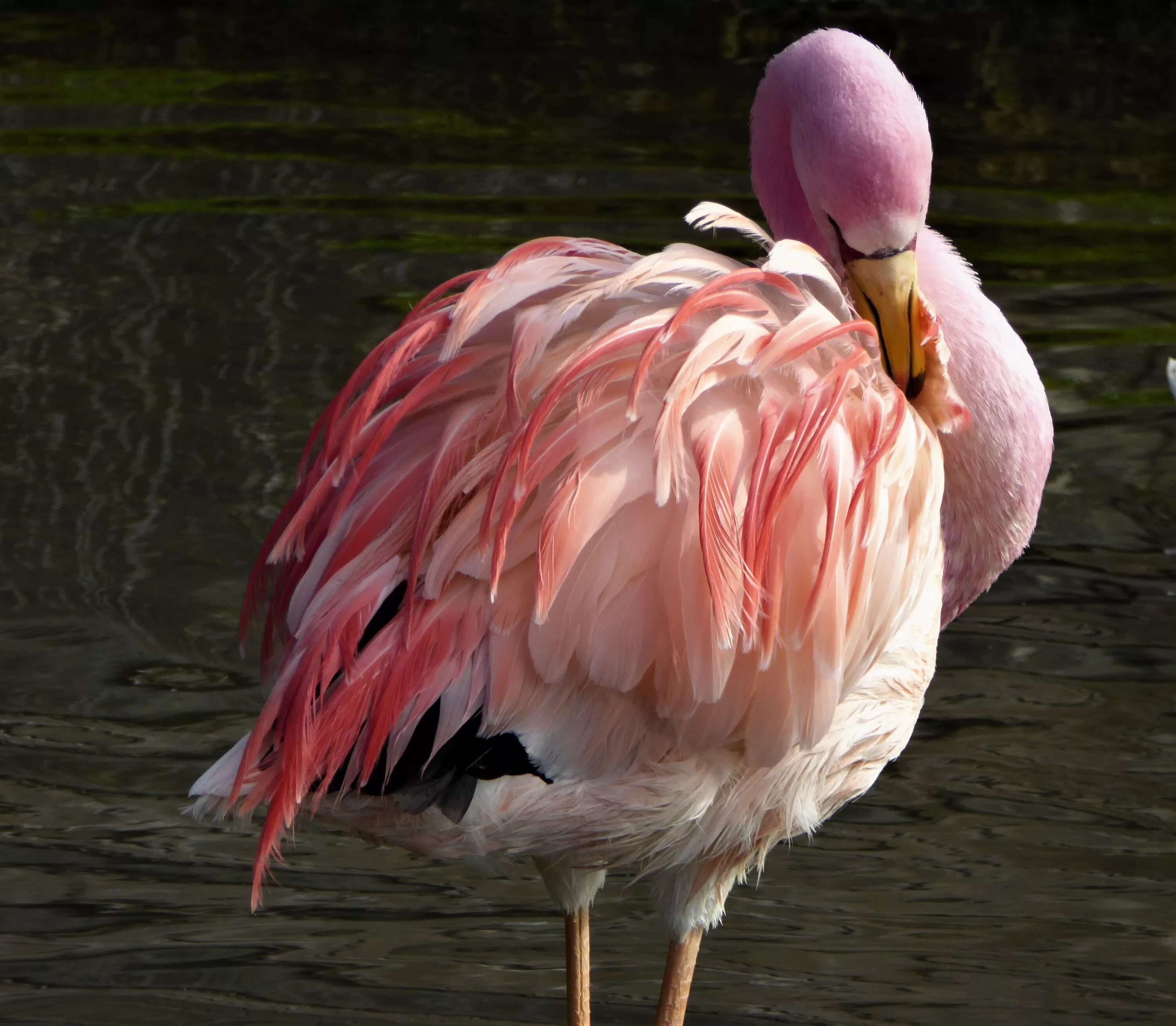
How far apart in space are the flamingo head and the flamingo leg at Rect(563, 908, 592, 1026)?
102 cm

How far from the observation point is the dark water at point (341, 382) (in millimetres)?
3166

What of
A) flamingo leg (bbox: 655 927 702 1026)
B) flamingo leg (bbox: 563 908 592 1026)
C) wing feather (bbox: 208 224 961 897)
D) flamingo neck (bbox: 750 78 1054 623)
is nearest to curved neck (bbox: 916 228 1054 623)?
flamingo neck (bbox: 750 78 1054 623)

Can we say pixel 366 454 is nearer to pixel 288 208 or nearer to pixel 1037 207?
pixel 288 208

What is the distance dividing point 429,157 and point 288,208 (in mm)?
940

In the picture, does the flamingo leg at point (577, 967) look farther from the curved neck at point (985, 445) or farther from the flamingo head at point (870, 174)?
the flamingo head at point (870, 174)

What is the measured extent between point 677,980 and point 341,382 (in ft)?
11.1

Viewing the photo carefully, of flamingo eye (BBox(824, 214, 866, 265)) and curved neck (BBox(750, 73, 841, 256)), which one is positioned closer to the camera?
flamingo eye (BBox(824, 214, 866, 265))

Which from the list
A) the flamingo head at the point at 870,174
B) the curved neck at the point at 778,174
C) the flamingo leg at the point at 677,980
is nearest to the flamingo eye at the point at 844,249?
the flamingo head at the point at 870,174

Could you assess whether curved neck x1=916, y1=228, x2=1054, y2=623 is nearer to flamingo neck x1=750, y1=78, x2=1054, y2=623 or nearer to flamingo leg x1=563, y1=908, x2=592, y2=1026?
flamingo neck x1=750, y1=78, x2=1054, y2=623

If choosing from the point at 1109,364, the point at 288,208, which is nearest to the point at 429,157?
the point at 288,208

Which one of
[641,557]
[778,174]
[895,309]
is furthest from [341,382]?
[641,557]

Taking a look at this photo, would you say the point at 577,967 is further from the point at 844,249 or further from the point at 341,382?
the point at 341,382

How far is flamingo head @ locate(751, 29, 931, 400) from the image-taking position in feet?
8.57

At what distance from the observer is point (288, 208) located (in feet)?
24.1
